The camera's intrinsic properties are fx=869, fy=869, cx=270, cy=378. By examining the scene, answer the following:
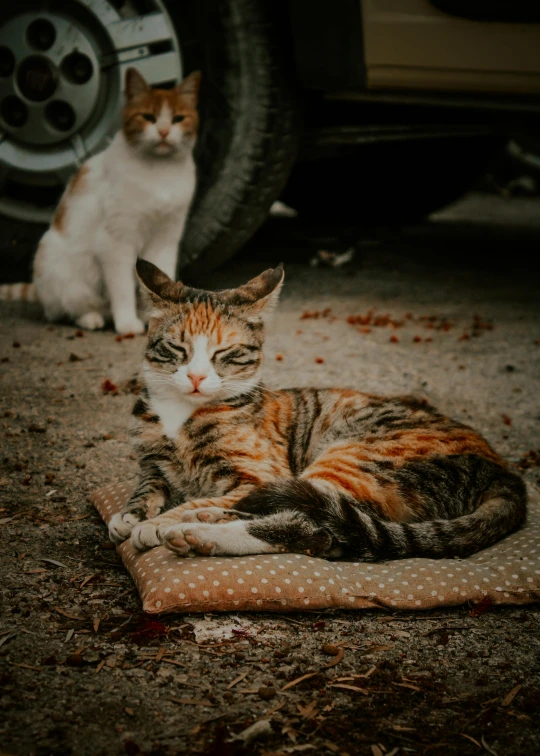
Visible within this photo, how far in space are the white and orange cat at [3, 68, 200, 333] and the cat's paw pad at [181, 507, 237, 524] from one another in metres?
2.50

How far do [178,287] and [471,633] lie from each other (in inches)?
57.9

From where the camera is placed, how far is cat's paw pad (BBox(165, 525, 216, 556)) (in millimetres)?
2332

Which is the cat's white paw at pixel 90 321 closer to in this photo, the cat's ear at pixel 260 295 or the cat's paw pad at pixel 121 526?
the cat's ear at pixel 260 295

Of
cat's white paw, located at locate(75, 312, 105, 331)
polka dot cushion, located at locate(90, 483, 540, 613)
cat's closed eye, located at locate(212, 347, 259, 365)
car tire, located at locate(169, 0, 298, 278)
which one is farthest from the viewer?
cat's white paw, located at locate(75, 312, 105, 331)

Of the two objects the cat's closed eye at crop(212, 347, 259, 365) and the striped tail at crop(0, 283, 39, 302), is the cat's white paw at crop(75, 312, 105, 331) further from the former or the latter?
the cat's closed eye at crop(212, 347, 259, 365)

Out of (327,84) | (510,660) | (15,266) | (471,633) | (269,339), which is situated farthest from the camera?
(15,266)

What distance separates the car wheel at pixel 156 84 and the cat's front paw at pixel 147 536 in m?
2.94

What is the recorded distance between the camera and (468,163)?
7.68 meters

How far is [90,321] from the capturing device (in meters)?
5.11

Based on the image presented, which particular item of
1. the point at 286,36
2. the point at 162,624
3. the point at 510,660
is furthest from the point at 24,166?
the point at 510,660

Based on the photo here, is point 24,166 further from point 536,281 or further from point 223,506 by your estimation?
point 536,281

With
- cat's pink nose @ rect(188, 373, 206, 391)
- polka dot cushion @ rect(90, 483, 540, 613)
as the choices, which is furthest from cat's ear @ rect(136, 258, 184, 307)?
polka dot cushion @ rect(90, 483, 540, 613)

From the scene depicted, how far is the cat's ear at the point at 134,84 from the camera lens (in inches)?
184

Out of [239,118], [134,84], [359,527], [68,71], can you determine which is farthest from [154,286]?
[68,71]
